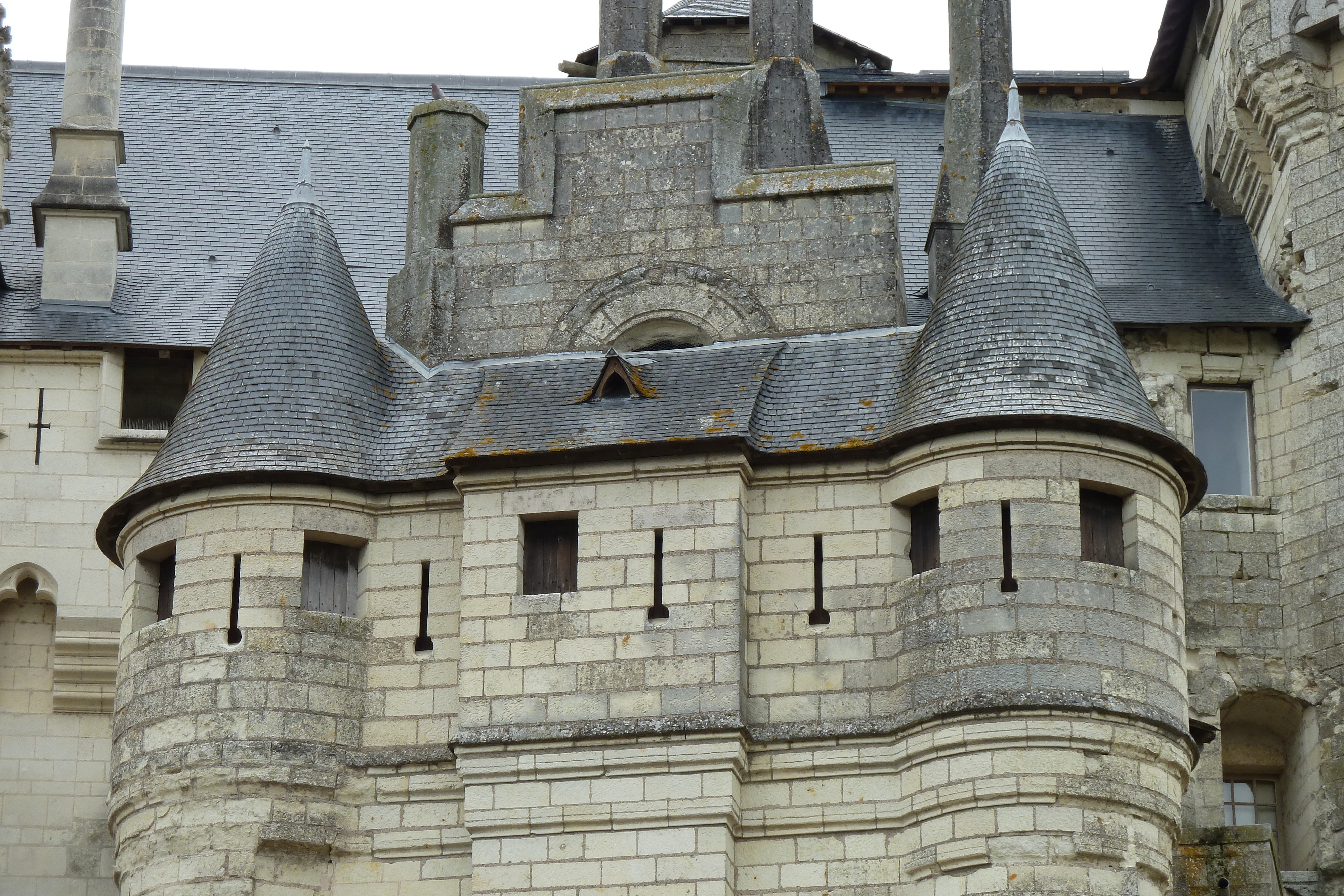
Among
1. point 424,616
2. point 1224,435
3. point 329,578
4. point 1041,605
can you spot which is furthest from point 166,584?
point 1224,435

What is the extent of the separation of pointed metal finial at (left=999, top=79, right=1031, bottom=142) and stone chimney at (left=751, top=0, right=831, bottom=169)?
193 cm

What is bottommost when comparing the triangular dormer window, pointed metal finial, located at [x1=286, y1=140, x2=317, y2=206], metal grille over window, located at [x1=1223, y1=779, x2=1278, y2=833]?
metal grille over window, located at [x1=1223, y1=779, x2=1278, y2=833]

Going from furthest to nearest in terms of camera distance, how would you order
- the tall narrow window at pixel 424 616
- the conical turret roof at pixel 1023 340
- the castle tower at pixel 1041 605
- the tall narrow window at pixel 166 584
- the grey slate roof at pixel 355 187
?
1. the grey slate roof at pixel 355 187
2. the tall narrow window at pixel 166 584
3. the tall narrow window at pixel 424 616
4. the conical turret roof at pixel 1023 340
5. the castle tower at pixel 1041 605

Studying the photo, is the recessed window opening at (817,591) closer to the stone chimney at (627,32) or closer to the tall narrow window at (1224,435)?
the stone chimney at (627,32)

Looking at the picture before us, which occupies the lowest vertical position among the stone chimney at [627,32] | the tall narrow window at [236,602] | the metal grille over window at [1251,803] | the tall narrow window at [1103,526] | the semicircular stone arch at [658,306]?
the metal grille over window at [1251,803]

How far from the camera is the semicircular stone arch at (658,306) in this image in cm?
2659

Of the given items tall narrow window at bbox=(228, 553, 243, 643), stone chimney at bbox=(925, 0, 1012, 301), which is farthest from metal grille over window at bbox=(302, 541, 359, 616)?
stone chimney at bbox=(925, 0, 1012, 301)

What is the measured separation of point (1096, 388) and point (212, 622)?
26.5 feet

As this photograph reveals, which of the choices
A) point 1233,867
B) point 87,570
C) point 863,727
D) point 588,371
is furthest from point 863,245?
point 87,570

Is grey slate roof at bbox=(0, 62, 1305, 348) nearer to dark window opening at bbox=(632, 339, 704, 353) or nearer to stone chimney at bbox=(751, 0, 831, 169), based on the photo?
stone chimney at bbox=(751, 0, 831, 169)

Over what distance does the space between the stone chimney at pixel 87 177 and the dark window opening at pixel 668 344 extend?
22.5ft

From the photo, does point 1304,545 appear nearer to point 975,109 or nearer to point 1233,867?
point 1233,867

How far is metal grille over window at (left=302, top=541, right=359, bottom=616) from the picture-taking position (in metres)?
25.1

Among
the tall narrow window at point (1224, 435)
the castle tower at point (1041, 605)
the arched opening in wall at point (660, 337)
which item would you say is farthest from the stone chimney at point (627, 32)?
the tall narrow window at point (1224, 435)
